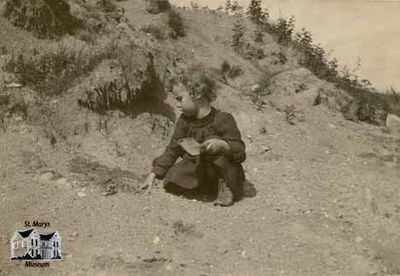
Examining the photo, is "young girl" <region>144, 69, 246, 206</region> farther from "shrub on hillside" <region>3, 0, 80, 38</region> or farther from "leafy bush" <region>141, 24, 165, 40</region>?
"leafy bush" <region>141, 24, 165, 40</region>

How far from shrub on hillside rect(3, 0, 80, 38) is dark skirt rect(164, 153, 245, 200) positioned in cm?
274

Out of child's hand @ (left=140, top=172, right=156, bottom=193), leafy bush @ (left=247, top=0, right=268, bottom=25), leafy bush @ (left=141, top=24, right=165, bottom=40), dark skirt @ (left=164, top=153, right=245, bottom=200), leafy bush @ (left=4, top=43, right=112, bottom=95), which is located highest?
leafy bush @ (left=247, top=0, right=268, bottom=25)

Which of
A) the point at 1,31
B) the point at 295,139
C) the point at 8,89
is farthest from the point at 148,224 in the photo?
the point at 1,31

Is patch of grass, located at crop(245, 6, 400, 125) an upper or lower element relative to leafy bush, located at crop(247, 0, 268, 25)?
lower

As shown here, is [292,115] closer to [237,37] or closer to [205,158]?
[237,37]

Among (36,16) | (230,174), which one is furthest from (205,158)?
(36,16)

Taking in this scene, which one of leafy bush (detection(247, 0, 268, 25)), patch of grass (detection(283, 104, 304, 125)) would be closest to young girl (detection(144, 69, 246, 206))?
patch of grass (detection(283, 104, 304, 125))

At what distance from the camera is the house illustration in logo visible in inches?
198

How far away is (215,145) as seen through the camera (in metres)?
5.70

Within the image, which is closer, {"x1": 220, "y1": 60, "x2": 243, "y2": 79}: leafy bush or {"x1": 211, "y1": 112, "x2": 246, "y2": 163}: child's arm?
{"x1": 211, "y1": 112, "x2": 246, "y2": 163}: child's arm

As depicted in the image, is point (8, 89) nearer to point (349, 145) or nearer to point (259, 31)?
point (349, 145)

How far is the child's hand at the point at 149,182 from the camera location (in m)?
6.10

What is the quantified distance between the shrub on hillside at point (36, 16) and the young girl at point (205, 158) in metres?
2.50

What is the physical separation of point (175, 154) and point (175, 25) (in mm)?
4418
